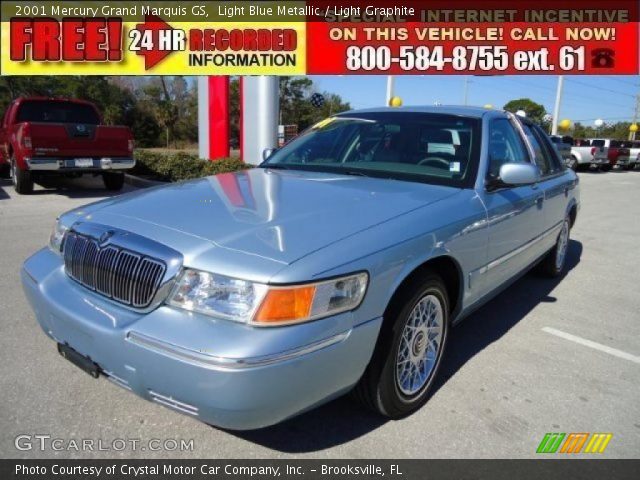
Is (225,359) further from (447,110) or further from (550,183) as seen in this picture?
(550,183)

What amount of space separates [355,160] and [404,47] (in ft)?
38.9

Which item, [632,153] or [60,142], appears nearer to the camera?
[60,142]

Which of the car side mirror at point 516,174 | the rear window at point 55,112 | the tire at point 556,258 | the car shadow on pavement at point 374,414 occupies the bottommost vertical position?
the car shadow on pavement at point 374,414

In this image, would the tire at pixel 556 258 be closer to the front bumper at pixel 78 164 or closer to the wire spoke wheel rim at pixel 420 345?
the wire spoke wheel rim at pixel 420 345

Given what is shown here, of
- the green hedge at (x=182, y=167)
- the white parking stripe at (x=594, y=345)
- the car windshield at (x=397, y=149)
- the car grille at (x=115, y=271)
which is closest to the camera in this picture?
the car grille at (x=115, y=271)

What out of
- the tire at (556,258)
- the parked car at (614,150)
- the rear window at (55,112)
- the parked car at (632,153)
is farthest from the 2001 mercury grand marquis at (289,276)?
the parked car at (632,153)

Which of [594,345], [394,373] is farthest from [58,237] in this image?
[594,345]

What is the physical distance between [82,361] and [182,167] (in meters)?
10.00

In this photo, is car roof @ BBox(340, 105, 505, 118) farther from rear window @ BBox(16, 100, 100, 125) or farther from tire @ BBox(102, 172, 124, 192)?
rear window @ BBox(16, 100, 100, 125)

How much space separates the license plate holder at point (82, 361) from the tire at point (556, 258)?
448 centimetres

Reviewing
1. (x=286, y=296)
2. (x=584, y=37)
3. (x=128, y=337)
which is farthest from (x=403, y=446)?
(x=584, y=37)

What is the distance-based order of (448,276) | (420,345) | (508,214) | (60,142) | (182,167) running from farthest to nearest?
(182,167) < (60,142) < (508,214) < (448,276) < (420,345)

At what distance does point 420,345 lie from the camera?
2848mm

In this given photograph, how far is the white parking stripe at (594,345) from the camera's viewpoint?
3.68 metres
